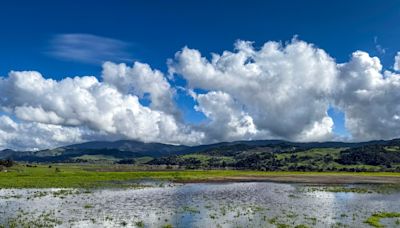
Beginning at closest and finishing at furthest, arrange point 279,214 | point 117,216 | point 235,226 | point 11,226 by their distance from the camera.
Answer: point 11,226, point 235,226, point 117,216, point 279,214

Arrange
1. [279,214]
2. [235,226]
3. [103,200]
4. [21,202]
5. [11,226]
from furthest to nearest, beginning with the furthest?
[103,200] < [21,202] < [279,214] < [235,226] < [11,226]

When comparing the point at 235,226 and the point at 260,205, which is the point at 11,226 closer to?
the point at 235,226

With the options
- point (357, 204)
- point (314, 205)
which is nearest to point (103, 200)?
point (314, 205)

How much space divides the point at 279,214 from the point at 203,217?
38.7 ft

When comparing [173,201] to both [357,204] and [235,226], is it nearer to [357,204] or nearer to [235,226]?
[235,226]

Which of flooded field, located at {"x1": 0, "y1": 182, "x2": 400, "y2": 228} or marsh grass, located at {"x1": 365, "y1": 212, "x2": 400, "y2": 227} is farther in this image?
marsh grass, located at {"x1": 365, "y1": 212, "x2": 400, "y2": 227}

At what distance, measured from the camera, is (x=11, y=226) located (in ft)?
145

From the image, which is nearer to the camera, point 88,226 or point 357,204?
point 88,226

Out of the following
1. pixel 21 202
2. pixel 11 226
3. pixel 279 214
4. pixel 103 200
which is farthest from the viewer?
pixel 103 200

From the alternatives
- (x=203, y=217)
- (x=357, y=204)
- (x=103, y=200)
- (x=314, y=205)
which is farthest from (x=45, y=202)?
(x=357, y=204)

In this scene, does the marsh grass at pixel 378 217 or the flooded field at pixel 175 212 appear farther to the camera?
the marsh grass at pixel 378 217

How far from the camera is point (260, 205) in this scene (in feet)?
230

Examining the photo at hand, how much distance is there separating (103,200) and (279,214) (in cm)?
3185

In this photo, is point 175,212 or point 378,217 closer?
point 378,217
